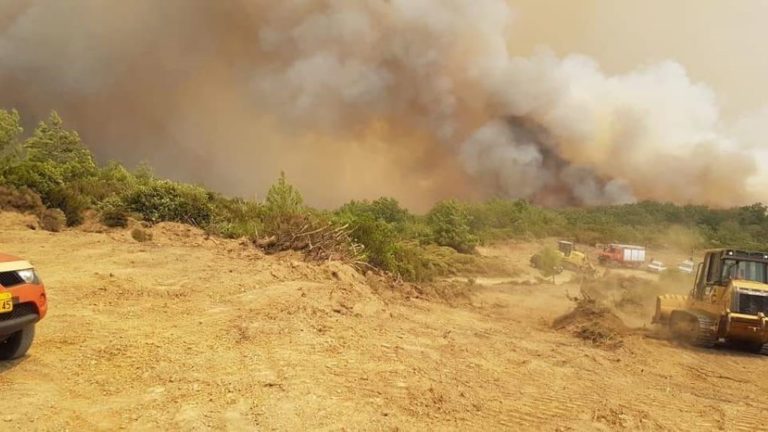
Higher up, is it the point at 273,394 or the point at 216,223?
the point at 216,223

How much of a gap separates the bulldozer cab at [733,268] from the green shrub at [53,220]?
1769cm

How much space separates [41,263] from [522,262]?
1427 inches

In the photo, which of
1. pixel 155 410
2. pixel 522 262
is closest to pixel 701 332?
pixel 155 410

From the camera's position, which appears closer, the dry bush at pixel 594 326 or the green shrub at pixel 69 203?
the dry bush at pixel 594 326

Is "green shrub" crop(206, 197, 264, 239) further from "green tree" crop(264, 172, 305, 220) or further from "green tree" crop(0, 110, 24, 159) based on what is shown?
"green tree" crop(0, 110, 24, 159)

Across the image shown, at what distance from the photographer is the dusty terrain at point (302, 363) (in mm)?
6102

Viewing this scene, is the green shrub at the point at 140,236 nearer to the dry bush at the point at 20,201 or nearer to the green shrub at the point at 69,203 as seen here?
the green shrub at the point at 69,203

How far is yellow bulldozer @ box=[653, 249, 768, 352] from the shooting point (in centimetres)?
1291

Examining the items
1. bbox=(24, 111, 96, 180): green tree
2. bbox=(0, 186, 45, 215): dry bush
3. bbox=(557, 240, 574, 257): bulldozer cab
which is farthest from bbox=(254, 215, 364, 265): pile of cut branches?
bbox=(557, 240, 574, 257): bulldozer cab

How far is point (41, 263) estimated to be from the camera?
12375 mm

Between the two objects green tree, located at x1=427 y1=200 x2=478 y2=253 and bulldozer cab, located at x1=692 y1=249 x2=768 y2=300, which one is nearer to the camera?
bulldozer cab, located at x1=692 y1=249 x2=768 y2=300

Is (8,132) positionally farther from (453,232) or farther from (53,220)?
(453,232)

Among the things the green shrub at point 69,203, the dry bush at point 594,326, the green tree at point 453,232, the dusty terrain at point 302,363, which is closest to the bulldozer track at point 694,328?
the dusty terrain at point 302,363

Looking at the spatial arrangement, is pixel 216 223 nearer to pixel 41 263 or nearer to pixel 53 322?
pixel 41 263
